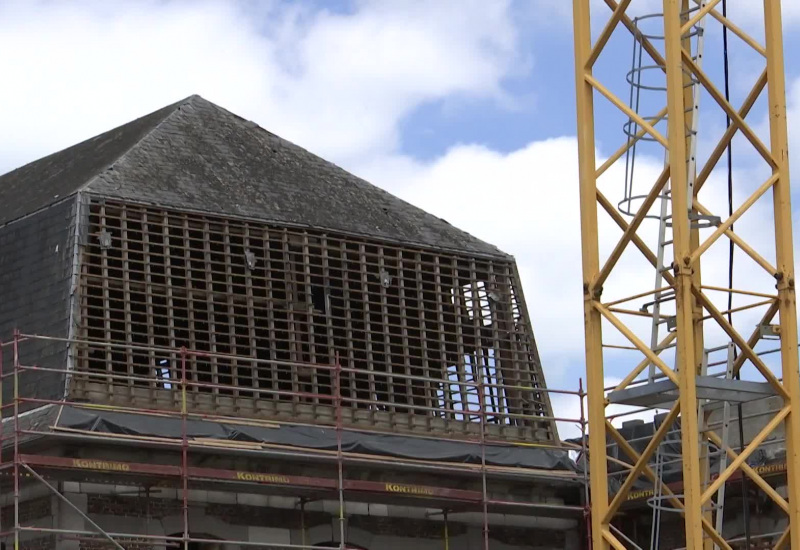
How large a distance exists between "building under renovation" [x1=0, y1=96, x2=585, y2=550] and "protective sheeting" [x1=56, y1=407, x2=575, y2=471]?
0.05 m

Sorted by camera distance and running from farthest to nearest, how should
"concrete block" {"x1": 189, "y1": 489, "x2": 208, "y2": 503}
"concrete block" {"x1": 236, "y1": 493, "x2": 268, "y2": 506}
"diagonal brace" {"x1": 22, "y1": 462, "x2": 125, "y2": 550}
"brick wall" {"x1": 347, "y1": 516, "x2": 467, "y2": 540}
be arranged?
"brick wall" {"x1": 347, "y1": 516, "x2": 467, "y2": 540}, "concrete block" {"x1": 236, "y1": 493, "x2": 268, "y2": 506}, "concrete block" {"x1": 189, "y1": 489, "x2": 208, "y2": 503}, "diagonal brace" {"x1": 22, "y1": 462, "x2": 125, "y2": 550}

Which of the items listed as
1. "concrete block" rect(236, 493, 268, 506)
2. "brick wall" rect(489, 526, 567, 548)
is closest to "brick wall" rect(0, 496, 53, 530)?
"concrete block" rect(236, 493, 268, 506)

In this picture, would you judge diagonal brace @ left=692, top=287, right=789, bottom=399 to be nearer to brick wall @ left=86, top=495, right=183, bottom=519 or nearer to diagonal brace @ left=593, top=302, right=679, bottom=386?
diagonal brace @ left=593, top=302, right=679, bottom=386

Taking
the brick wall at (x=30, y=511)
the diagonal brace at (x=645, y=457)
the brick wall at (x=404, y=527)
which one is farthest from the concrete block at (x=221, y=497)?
the diagonal brace at (x=645, y=457)

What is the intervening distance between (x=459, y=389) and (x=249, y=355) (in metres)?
4.33

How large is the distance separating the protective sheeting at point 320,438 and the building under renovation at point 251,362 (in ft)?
0.16

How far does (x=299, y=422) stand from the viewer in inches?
1182

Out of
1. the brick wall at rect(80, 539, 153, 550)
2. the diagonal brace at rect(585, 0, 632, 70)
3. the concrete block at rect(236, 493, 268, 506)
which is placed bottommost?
the brick wall at rect(80, 539, 153, 550)

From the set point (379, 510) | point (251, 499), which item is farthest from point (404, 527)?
point (251, 499)

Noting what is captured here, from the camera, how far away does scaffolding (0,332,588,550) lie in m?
25.8

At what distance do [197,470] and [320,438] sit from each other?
275cm

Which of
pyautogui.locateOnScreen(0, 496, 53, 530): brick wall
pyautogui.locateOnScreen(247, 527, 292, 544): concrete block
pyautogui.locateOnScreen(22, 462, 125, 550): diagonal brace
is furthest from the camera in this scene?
pyautogui.locateOnScreen(247, 527, 292, 544): concrete block

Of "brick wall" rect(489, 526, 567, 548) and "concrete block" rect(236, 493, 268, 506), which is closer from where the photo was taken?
"concrete block" rect(236, 493, 268, 506)

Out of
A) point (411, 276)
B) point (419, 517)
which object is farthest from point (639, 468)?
point (411, 276)
